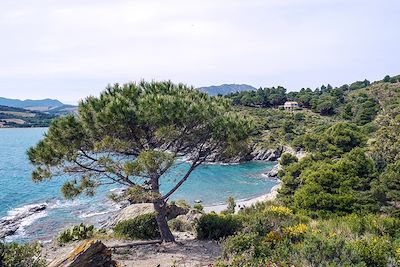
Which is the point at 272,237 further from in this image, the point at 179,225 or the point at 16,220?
the point at 16,220

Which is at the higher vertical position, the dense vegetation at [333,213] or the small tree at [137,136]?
the small tree at [137,136]

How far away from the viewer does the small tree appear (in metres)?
11.1

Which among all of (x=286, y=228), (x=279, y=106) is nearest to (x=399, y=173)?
(x=286, y=228)

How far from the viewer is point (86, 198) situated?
133ft

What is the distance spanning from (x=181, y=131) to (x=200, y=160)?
186cm

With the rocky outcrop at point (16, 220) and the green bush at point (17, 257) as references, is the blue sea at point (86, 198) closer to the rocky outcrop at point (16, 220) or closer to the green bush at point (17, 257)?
the rocky outcrop at point (16, 220)

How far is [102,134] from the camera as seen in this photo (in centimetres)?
1139

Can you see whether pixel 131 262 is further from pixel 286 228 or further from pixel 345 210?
pixel 345 210

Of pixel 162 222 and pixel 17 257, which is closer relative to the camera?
pixel 17 257

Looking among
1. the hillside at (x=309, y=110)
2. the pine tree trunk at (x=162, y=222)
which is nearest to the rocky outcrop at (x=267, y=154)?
the hillside at (x=309, y=110)

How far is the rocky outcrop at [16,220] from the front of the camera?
27953mm

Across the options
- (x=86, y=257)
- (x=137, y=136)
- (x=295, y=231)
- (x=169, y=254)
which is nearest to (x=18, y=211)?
(x=137, y=136)

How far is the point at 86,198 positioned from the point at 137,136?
31378 mm

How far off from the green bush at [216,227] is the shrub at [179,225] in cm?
223
